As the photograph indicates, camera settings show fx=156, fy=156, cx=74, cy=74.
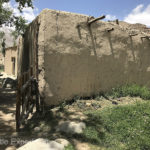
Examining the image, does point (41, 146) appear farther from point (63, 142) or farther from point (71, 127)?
point (71, 127)

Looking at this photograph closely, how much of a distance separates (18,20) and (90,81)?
5987 millimetres

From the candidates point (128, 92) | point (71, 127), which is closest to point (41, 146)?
point (71, 127)

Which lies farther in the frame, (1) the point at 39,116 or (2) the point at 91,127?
(1) the point at 39,116

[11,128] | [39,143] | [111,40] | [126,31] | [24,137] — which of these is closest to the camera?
[39,143]

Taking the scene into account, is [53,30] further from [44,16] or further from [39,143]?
[39,143]

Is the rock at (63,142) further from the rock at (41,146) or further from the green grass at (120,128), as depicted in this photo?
the green grass at (120,128)

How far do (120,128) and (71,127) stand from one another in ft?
3.48

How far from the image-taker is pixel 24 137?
3025 millimetres

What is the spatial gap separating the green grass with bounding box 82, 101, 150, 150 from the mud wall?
121 centimetres

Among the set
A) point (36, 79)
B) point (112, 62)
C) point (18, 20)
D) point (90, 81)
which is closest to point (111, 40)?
point (112, 62)

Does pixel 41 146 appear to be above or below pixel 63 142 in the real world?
above

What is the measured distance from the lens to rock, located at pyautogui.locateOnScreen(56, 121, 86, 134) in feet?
10.7

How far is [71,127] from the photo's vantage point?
335cm

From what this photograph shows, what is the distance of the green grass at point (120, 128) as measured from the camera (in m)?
2.89
